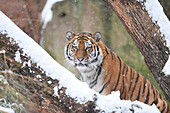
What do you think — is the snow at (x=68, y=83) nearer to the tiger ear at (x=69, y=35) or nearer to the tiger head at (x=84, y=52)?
the tiger head at (x=84, y=52)

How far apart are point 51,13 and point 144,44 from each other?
4466 millimetres

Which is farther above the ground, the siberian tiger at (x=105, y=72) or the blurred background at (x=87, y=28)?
the blurred background at (x=87, y=28)

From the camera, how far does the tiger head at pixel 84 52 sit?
8.09 ft

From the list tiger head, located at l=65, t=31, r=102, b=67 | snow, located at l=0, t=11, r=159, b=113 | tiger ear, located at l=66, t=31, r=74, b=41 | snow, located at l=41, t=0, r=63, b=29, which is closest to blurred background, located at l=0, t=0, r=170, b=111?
snow, located at l=41, t=0, r=63, b=29

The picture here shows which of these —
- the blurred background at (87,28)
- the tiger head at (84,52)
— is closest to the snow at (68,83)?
the tiger head at (84,52)

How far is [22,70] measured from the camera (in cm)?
149

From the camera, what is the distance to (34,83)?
149 cm

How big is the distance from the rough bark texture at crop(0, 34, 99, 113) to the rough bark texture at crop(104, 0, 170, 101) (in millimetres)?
915

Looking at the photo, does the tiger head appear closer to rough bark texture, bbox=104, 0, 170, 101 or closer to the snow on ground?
rough bark texture, bbox=104, 0, 170, 101

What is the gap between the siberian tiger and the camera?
2459 millimetres

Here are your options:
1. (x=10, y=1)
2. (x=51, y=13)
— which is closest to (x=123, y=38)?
(x=51, y=13)

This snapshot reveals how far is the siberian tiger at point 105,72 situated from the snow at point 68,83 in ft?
3.10

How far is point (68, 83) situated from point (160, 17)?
1009mm

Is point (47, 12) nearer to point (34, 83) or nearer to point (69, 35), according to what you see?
point (69, 35)
